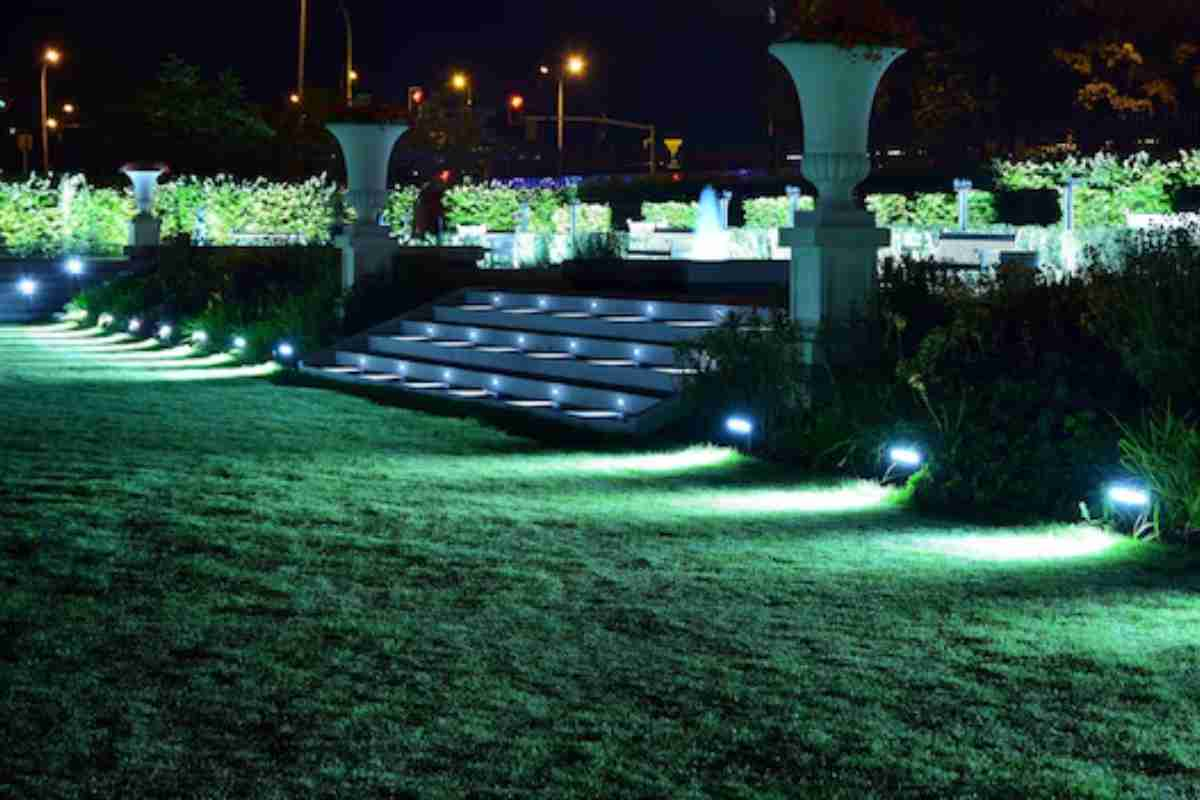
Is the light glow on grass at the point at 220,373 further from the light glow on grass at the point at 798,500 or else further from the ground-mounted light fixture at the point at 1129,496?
the ground-mounted light fixture at the point at 1129,496

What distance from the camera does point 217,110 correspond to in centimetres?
6312

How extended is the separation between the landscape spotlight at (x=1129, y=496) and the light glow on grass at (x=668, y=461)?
360 centimetres

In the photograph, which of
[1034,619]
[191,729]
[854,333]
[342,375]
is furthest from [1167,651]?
[342,375]

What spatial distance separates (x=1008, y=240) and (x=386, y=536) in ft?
53.5

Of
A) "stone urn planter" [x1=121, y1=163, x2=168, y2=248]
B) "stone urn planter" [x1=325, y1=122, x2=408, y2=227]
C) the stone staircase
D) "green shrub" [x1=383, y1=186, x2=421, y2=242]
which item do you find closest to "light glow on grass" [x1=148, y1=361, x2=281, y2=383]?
the stone staircase

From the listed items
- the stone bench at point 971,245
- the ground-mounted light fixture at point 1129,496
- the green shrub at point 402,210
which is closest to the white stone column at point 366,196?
the stone bench at point 971,245

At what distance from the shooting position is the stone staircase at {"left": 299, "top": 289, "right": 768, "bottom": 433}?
17000mm

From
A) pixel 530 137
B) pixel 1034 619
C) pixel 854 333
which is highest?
pixel 530 137

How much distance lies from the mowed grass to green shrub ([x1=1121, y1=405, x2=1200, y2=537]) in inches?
14.2

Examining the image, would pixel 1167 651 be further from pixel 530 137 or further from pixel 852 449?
pixel 530 137

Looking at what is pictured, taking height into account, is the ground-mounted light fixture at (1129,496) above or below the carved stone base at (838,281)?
below

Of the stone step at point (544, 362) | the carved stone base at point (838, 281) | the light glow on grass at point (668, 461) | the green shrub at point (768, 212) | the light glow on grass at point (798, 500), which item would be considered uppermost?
the green shrub at point (768, 212)

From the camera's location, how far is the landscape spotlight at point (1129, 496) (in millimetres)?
10719

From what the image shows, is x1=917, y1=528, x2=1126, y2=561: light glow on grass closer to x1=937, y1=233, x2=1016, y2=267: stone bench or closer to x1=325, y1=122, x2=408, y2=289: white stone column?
x1=937, y1=233, x2=1016, y2=267: stone bench
